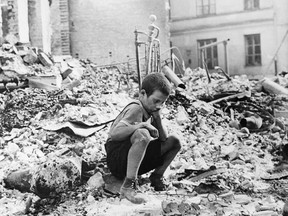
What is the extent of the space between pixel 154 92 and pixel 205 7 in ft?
63.8

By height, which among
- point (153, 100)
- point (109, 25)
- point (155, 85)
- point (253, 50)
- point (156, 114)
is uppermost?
point (109, 25)

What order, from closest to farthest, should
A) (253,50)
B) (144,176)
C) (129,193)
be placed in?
(129,193), (144,176), (253,50)

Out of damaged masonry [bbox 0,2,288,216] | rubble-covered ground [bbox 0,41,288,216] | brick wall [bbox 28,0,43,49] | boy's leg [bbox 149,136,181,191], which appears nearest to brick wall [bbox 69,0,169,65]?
brick wall [bbox 28,0,43,49]

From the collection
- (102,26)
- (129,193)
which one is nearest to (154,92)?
(129,193)

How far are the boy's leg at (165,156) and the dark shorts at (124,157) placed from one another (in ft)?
0.17

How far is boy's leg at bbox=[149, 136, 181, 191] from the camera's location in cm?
390

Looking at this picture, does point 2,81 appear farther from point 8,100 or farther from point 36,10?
point 36,10

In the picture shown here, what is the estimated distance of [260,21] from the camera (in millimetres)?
20672

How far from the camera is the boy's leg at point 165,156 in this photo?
3900mm

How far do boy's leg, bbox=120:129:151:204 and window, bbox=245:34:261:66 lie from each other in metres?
18.2

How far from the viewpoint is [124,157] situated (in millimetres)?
3686

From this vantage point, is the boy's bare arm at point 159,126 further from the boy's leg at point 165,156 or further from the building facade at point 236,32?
the building facade at point 236,32

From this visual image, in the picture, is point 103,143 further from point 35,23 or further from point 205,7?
point 205,7

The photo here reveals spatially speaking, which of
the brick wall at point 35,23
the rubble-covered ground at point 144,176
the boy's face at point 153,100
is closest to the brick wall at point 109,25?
the brick wall at point 35,23
